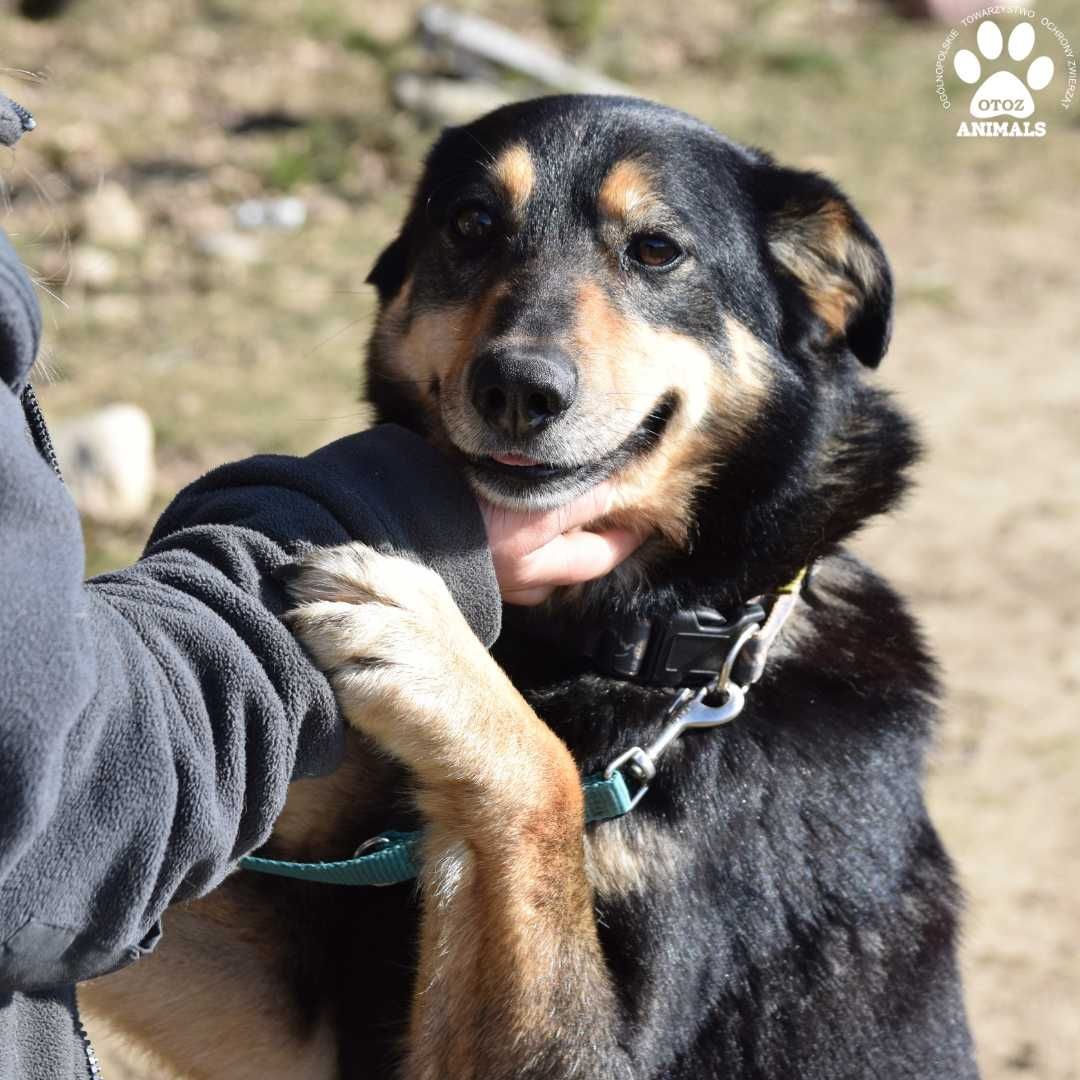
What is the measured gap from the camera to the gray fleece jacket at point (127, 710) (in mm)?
1140

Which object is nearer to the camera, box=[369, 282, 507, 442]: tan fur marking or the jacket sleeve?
the jacket sleeve

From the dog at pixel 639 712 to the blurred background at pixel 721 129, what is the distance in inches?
19.7

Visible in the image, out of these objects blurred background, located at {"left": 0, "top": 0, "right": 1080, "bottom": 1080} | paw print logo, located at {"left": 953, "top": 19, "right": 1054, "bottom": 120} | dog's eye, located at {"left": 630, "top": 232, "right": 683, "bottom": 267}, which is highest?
paw print logo, located at {"left": 953, "top": 19, "right": 1054, "bottom": 120}

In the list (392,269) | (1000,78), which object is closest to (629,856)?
(392,269)

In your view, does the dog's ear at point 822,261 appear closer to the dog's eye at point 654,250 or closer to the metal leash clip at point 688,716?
the dog's eye at point 654,250

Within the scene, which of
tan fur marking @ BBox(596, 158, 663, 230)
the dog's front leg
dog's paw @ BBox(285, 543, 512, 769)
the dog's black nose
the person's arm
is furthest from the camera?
tan fur marking @ BBox(596, 158, 663, 230)

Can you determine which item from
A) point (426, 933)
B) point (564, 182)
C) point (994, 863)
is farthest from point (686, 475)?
point (994, 863)

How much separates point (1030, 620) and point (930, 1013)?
281 cm

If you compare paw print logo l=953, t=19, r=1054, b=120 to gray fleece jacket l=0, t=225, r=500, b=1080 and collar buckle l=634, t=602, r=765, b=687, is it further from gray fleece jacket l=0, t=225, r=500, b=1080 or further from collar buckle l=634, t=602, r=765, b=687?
gray fleece jacket l=0, t=225, r=500, b=1080

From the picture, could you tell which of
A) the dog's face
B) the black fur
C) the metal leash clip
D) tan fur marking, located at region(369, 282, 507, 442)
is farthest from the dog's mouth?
the metal leash clip

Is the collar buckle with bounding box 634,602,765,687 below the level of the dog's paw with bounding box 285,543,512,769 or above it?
below

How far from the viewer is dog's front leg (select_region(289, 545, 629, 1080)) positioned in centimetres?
182

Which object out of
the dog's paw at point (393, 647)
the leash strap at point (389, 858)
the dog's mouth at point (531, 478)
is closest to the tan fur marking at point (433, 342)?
the dog's mouth at point (531, 478)

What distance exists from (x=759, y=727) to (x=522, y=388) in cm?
72
